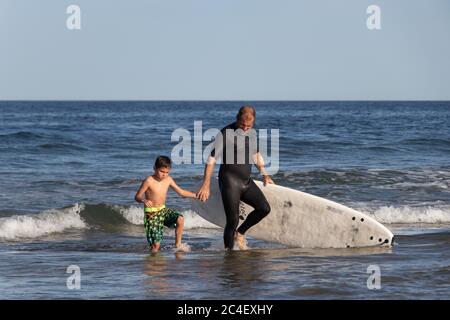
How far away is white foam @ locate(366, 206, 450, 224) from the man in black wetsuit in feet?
14.4

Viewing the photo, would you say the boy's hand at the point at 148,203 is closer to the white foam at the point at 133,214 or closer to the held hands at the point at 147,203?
the held hands at the point at 147,203

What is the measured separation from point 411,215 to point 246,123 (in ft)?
17.7

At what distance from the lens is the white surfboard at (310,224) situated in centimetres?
980

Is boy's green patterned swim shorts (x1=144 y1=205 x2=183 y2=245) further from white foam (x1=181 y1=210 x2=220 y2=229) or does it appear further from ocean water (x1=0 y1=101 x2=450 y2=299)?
white foam (x1=181 y1=210 x2=220 y2=229)

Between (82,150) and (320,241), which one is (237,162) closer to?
(320,241)

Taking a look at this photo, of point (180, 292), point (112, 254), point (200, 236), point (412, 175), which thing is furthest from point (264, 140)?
point (180, 292)

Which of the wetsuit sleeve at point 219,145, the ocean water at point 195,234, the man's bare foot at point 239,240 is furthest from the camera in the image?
the man's bare foot at point 239,240

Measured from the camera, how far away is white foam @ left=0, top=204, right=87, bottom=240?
1177 centimetres

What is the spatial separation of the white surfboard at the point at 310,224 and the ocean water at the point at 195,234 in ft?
0.69

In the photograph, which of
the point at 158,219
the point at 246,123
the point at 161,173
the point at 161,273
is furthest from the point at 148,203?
the point at 246,123

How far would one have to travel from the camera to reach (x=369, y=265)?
8.44 m

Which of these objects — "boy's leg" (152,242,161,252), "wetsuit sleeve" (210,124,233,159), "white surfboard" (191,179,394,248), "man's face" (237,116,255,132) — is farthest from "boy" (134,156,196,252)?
"white surfboard" (191,179,394,248)

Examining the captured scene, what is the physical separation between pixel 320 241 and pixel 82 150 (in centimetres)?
1524

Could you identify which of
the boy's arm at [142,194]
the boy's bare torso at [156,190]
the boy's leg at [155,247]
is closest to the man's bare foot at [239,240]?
the boy's leg at [155,247]
